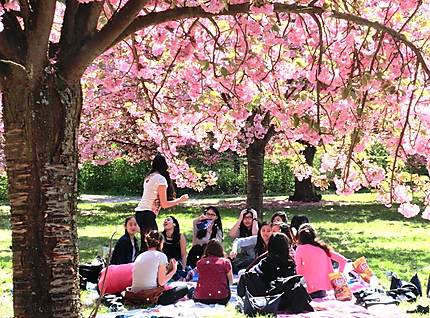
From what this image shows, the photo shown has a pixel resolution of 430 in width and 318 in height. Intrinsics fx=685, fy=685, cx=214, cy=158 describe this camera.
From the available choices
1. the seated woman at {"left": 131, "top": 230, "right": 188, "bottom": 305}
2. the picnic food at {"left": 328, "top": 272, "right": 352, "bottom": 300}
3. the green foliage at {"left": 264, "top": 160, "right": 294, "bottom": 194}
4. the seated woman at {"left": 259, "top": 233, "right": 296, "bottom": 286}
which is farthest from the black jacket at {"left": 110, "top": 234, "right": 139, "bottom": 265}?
the green foliage at {"left": 264, "top": 160, "right": 294, "bottom": 194}

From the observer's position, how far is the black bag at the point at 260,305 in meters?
6.07

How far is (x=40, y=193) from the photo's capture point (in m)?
3.79

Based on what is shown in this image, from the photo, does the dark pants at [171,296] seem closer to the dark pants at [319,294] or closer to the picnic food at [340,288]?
the dark pants at [319,294]

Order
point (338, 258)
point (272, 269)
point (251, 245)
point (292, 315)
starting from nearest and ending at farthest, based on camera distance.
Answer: point (292, 315) → point (272, 269) → point (338, 258) → point (251, 245)

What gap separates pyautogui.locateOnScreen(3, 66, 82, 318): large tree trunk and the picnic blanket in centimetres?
220

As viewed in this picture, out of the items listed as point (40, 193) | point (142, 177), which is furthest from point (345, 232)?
point (142, 177)

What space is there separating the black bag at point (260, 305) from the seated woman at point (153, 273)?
0.83 metres

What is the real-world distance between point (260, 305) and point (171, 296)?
3.19 feet

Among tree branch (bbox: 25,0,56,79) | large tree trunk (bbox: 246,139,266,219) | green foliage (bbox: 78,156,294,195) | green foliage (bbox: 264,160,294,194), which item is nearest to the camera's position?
tree branch (bbox: 25,0,56,79)

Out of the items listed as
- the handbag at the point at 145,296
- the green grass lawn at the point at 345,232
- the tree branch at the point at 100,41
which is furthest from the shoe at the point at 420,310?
the tree branch at the point at 100,41

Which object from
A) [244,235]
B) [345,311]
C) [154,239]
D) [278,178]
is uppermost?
[278,178]

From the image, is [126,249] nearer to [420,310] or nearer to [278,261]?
[278,261]

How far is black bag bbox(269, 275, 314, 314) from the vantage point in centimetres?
618

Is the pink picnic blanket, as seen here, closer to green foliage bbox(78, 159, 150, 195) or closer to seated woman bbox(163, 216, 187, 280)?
seated woman bbox(163, 216, 187, 280)
